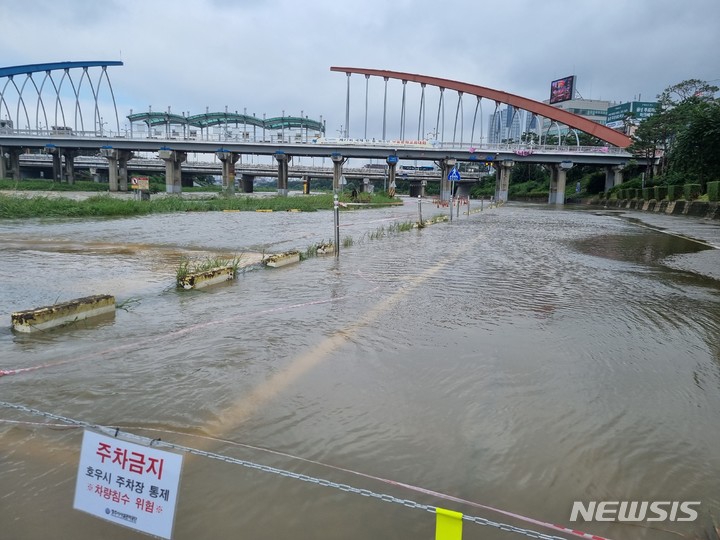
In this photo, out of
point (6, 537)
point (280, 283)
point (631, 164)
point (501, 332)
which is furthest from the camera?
point (631, 164)

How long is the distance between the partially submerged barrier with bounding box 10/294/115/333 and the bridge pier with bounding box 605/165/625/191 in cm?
7189

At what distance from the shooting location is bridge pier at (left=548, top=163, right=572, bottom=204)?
6662cm

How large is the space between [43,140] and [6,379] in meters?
82.3

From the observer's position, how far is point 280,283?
7.55 meters

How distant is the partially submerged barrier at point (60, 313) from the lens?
182 inches

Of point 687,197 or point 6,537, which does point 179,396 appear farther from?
point 687,197

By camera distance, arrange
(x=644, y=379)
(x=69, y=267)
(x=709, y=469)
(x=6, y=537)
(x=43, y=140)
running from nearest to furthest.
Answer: (x=6, y=537) < (x=709, y=469) < (x=644, y=379) < (x=69, y=267) < (x=43, y=140)

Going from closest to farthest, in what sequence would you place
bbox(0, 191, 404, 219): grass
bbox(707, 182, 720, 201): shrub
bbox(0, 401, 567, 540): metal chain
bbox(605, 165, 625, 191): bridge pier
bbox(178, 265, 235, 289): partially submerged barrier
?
bbox(0, 401, 567, 540): metal chain < bbox(178, 265, 235, 289): partially submerged barrier < bbox(0, 191, 404, 219): grass < bbox(707, 182, 720, 201): shrub < bbox(605, 165, 625, 191): bridge pier

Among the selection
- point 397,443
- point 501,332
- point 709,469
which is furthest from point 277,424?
point 501,332

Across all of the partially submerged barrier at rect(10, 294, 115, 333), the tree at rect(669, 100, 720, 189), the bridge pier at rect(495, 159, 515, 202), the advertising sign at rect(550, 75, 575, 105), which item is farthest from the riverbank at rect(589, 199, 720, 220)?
the advertising sign at rect(550, 75, 575, 105)

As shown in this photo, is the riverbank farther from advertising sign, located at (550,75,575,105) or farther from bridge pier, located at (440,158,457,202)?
advertising sign, located at (550,75,575,105)

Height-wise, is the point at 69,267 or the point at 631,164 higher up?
the point at 631,164

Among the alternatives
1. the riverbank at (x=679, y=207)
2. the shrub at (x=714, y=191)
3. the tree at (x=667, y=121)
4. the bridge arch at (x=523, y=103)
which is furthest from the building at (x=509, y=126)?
the shrub at (x=714, y=191)

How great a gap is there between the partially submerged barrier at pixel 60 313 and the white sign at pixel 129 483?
3496 mm
